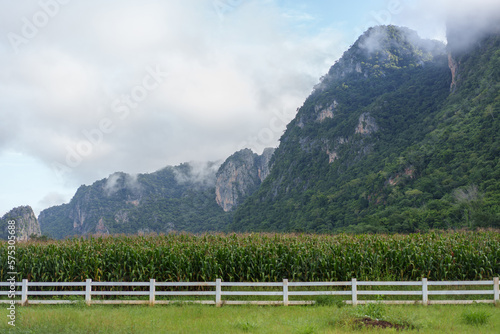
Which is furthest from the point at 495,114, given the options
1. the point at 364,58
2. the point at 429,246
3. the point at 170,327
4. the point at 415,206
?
the point at 364,58

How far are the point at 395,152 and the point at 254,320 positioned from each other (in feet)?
382

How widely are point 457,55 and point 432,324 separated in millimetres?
136579

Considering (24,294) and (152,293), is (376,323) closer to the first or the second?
(152,293)

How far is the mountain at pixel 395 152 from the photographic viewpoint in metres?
68.8

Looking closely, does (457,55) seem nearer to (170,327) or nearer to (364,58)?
(364,58)

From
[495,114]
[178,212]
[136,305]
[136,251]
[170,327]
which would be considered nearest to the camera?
[170,327]

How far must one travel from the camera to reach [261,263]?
17891 millimetres

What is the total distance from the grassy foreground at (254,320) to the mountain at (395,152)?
28.8 meters

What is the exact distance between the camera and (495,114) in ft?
275

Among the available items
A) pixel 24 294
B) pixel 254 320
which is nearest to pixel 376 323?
pixel 254 320

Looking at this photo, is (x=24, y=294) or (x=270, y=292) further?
(x=24, y=294)

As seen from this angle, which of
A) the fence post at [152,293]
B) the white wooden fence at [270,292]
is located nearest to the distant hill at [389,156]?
the white wooden fence at [270,292]

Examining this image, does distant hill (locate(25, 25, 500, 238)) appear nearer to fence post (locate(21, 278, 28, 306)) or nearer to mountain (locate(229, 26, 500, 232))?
mountain (locate(229, 26, 500, 232))

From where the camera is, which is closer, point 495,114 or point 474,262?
point 474,262
